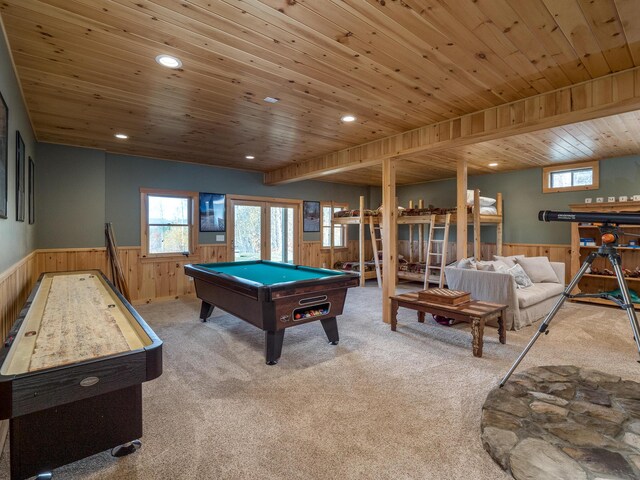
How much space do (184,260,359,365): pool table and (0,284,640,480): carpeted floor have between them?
11.7 inches

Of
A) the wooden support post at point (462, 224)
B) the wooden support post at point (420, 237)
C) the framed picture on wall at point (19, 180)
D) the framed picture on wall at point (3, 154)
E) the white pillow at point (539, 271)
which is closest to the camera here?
the framed picture on wall at point (3, 154)

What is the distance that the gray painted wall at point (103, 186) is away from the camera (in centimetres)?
473

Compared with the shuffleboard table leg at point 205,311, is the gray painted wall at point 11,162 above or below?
above

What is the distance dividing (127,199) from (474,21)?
17.8ft

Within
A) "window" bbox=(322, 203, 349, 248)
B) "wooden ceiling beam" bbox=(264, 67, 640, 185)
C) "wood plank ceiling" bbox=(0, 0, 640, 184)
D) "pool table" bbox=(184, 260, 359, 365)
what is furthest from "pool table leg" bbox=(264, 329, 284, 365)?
"window" bbox=(322, 203, 349, 248)

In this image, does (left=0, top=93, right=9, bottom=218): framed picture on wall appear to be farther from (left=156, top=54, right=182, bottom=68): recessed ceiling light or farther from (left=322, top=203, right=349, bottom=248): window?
(left=322, top=203, right=349, bottom=248): window

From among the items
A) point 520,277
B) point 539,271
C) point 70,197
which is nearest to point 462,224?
point 520,277

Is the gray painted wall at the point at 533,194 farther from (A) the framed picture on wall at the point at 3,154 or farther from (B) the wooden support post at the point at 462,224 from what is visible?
(A) the framed picture on wall at the point at 3,154

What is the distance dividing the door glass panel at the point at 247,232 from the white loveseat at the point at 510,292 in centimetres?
390

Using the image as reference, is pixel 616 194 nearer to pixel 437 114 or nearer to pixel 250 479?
pixel 437 114

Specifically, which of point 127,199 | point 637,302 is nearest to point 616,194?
point 637,302

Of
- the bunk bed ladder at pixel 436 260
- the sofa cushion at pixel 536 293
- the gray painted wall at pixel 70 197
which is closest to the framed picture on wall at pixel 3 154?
the gray painted wall at pixel 70 197

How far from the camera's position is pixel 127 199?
18.2ft

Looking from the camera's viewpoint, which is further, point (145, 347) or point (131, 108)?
point (131, 108)
